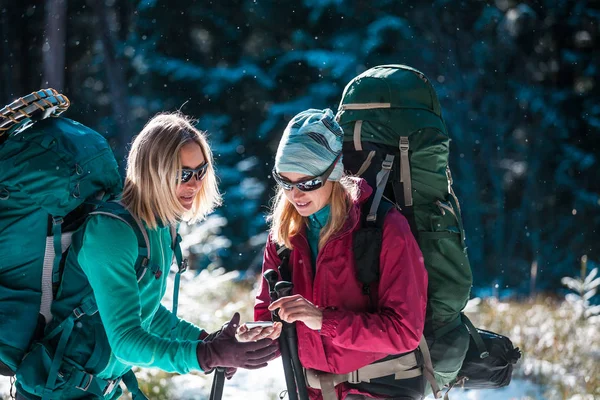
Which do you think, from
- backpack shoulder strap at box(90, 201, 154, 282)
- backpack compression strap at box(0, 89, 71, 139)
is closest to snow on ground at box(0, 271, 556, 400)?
backpack shoulder strap at box(90, 201, 154, 282)

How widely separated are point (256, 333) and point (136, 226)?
2.03ft

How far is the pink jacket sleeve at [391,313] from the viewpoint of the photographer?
104 inches

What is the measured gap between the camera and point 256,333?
2.61 meters

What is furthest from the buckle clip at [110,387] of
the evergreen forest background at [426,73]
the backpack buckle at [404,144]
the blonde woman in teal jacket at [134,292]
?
the evergreen forest background at [426,73]

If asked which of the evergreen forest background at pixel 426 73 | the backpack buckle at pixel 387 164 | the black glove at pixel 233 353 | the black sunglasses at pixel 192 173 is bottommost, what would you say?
the evergreen forest background at pixel 426 73

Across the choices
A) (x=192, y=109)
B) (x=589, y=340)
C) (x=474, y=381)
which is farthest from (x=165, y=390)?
(x=192, y=109)

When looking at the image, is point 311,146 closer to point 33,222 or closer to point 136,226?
point 136,226

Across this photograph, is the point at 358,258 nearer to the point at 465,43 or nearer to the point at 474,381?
the point at 474,381

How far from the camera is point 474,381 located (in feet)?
11.2

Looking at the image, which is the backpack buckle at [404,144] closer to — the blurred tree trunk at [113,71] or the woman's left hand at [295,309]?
the woman's left hand at [295,309]

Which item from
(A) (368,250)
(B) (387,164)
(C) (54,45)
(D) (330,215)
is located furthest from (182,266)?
(C) (54,45)

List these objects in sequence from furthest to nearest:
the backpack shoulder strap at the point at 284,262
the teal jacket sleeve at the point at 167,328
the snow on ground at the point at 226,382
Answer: the snow on ground at the point at 226,382, the teal jacket sleeve at the point at 167,328, the backpack shoulder strap at the point at 284,262

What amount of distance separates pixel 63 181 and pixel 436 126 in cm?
160

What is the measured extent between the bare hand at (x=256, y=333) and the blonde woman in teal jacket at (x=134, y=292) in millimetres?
23
